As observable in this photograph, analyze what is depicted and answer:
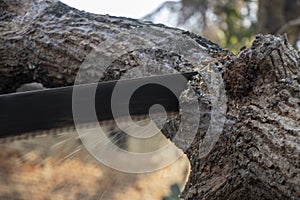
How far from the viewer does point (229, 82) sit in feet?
3.59

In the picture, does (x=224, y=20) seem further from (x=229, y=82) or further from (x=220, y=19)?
(x=229, y=82)

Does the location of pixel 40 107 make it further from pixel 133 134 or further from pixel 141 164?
pixel 141 164

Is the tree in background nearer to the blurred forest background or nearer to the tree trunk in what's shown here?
the blurred forest background

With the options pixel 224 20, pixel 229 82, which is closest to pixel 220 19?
pixel 224 20

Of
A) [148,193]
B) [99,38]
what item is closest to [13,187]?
[148,193]

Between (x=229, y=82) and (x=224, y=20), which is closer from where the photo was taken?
(x=229, y=82)

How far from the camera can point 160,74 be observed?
124cm

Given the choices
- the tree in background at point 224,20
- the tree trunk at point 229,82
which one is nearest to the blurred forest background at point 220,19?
the tree in background at point 224,20

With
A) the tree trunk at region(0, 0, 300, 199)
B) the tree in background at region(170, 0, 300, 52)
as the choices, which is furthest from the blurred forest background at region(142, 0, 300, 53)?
the tree trunk at region(0, 0, 300, 199)

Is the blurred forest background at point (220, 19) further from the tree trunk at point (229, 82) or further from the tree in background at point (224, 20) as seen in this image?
the tree trunk at point (229, 82)

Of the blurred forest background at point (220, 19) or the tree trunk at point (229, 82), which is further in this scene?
the blurred forest background at point (220, 19)

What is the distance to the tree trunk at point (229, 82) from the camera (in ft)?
3.19

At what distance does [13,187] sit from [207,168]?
3.23 feet

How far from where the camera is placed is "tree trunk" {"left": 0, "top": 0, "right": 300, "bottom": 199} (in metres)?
0.97
